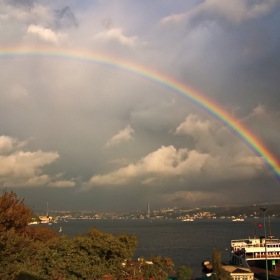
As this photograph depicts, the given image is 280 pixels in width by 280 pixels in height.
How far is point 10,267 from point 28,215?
34.7 feet

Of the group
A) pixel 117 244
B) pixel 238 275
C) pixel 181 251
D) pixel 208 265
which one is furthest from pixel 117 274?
pixel 181 251

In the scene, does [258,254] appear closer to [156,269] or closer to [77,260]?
[156,269]

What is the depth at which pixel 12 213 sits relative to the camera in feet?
83.3

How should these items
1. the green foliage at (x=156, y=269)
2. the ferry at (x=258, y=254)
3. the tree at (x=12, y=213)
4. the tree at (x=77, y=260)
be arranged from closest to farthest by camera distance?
the tree at (x=77, y=260) → the green foliage at (x=156, y=269) → the tree at (x=12, y=213) → the ferry at (x=258, y=254)

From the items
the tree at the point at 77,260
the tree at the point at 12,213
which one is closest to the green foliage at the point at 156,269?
the tree at the point at 77,260

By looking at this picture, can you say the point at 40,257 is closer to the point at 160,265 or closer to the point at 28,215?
the point at 160,265

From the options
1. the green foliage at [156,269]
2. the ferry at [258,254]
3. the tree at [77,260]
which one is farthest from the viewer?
the ferry at [258,254]

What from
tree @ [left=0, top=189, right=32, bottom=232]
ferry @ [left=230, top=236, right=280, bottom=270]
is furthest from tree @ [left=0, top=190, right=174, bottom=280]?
ferry @ [left=230, top=236, right=280, bottom=270]

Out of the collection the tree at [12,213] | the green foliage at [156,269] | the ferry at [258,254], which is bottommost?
the ferry at [258,254]

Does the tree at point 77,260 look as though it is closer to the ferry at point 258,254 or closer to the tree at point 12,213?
the tree at point 12,213

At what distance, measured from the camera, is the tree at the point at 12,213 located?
2490 centimetres

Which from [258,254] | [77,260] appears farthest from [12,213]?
[258,254]

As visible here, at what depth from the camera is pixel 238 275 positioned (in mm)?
39531

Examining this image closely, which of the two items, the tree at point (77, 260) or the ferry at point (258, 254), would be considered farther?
the ferry at point (258, 254)
